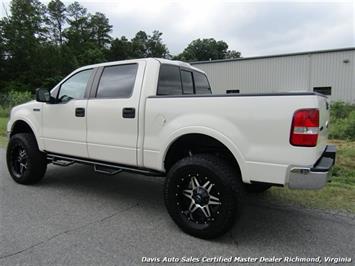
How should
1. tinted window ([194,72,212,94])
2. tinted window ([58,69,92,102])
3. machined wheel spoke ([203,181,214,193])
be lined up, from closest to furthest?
machined wheel spoke ([203,181,214,193]), tinted window ([58,69,92,102]), tinted window ([194,72,212,94])

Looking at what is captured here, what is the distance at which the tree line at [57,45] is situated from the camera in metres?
53.0

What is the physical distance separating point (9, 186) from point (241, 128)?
A: 4.04m

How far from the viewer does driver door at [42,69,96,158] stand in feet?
15.8

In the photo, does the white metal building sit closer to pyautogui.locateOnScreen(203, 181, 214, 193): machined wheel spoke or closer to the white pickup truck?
the white pickup truck

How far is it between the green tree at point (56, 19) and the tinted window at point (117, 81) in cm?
7030

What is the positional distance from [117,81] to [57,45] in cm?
6391

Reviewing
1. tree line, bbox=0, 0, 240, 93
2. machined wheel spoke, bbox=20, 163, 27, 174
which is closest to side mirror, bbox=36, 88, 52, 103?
machined wheel spoke, bbox=20, 163, 27, 174

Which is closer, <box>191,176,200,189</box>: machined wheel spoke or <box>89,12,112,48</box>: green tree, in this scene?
<box>191,176,200,189</box>: machined wheel spoke

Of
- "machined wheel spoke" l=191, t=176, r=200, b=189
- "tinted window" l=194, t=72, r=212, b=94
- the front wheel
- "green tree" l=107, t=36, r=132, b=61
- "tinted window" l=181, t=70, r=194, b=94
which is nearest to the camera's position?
the front wheel

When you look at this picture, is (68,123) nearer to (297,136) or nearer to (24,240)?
(24,240)

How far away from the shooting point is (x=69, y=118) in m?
4.95

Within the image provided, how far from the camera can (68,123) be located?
497cm

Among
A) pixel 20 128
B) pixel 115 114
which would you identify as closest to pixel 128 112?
pixel 115 114

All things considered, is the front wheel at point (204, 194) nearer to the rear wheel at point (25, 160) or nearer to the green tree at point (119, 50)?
the rear wheel at point (25, 160)
